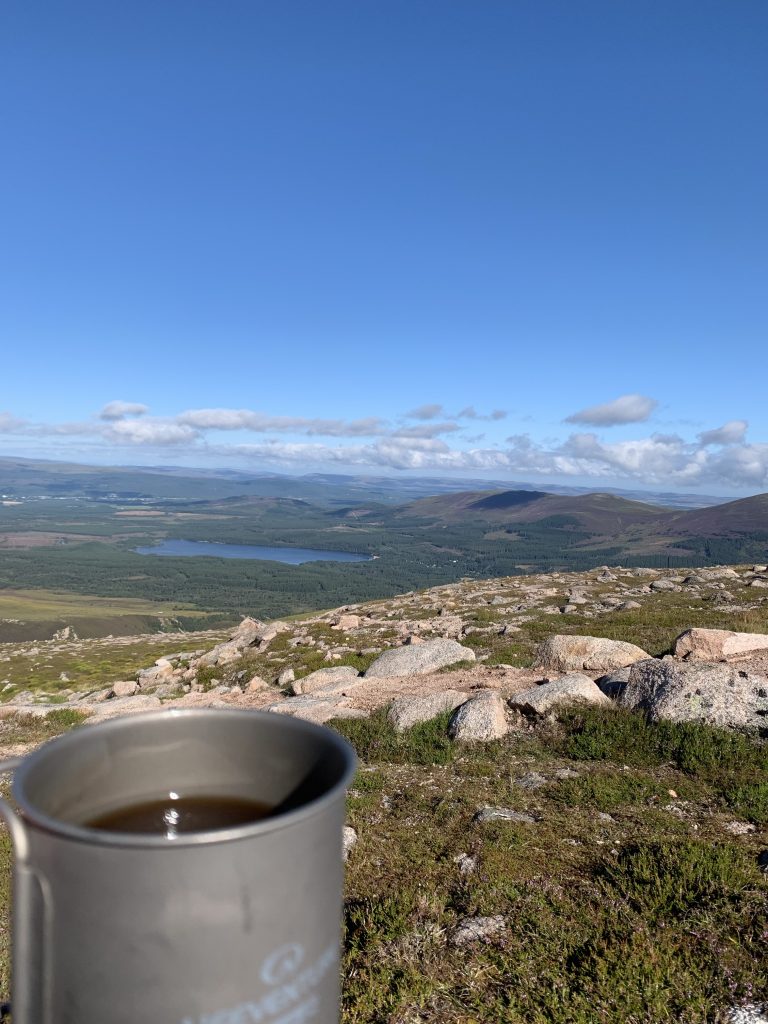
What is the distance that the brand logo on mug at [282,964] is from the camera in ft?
7.70

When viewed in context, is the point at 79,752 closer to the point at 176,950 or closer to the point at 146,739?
the point at 146,739

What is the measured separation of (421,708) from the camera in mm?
11773

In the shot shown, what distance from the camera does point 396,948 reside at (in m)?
5.11

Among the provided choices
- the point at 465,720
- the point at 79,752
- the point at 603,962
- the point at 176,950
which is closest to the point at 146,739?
the point at 79,752

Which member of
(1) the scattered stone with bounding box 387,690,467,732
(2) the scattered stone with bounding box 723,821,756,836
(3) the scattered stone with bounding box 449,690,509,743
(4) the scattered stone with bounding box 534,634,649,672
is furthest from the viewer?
(4) the scattered stone with bounding box 534,634,649,672

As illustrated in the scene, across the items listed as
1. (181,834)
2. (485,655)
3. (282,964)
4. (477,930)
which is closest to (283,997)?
(282,964)

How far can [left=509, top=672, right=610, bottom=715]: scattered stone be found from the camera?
36.2 feet

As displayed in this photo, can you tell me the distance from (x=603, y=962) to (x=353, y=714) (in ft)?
26.6

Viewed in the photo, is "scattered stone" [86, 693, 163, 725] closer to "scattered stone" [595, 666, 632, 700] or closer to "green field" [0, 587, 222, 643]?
"scattered stone" [595, 666, 632, 700]

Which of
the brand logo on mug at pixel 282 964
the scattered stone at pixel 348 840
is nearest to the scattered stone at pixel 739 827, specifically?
the scattered stone at pixel 348 840

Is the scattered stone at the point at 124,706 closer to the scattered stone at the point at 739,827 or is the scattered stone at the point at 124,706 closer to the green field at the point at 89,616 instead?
the scattered stone at the point at 739,827

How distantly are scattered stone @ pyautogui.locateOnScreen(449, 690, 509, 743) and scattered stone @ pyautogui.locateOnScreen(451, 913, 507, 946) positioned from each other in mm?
4972

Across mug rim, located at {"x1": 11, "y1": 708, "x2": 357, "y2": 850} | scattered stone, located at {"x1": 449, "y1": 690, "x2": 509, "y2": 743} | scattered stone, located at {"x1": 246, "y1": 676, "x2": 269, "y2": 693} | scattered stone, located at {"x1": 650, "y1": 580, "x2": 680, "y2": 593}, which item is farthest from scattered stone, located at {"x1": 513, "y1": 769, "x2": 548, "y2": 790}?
scattered stone, located at {"x1": 650, "y1": 580, "x2": 680, "y2": 593}

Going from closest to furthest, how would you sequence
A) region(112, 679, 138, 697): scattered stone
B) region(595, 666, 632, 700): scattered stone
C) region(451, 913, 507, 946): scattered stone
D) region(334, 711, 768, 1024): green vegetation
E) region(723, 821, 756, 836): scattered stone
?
region(334, 711, 768, 1024): green vegetation
region(451, 913, 507, 946): scattered stone
region(723, 821, 756, 836): scattered stone
region(595, 666, 632, 700): scattered stone
region(112, 679, 138, 697): scattered stone
